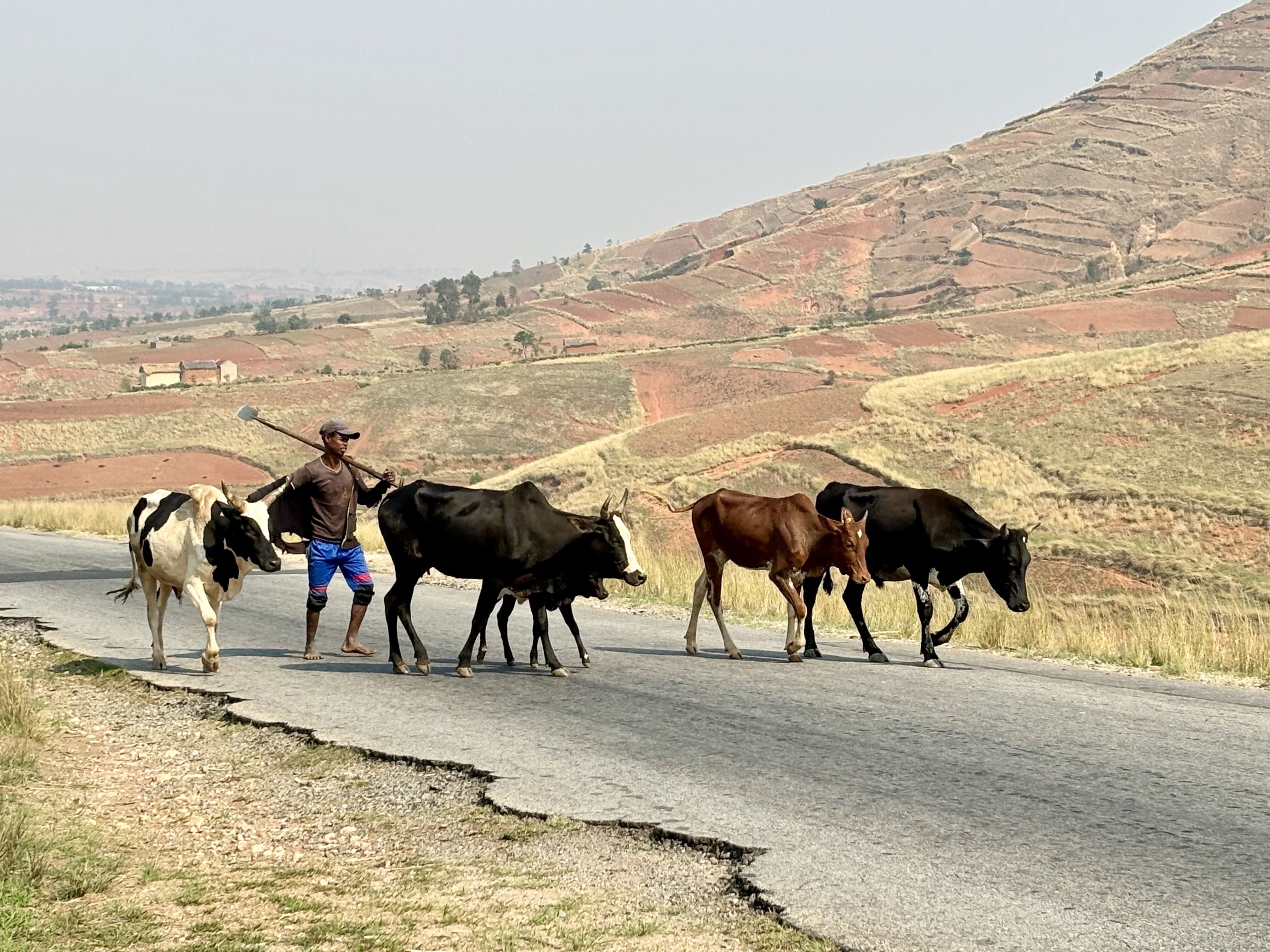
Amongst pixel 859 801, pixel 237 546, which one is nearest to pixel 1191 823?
pixel 859 801

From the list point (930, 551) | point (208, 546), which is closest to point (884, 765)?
point (930, 551)

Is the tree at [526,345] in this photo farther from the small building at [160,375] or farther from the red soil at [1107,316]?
the red soil at [1107,316]

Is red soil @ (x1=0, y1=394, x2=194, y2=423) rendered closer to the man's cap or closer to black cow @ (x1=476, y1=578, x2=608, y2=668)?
the man's cap

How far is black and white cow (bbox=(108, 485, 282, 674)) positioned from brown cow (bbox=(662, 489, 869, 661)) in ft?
13.0

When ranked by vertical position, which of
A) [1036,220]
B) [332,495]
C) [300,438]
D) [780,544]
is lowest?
[780,544]

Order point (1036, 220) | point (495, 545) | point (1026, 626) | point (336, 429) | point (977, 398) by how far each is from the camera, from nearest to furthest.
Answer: point (495, 545) → point (336, 429) → point (1026, 626) → point (977, 398) → point (1036, 220)

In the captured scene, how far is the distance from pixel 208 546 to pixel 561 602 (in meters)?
3.25

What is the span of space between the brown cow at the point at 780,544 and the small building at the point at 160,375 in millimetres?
99036

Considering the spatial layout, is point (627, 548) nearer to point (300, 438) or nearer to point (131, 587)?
point (300, 438)

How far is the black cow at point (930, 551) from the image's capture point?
1440cm

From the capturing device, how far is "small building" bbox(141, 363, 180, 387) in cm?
11112

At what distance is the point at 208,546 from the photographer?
12820mm

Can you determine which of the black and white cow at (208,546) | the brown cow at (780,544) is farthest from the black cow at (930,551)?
the black and white cow at (208,546)

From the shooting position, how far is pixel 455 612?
18594 mm
